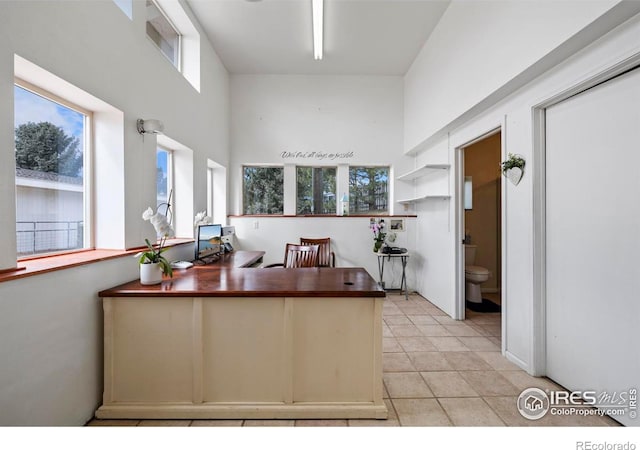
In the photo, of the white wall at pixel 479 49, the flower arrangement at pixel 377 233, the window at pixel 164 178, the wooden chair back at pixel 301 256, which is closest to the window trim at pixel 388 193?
the flower arrangement at pixel 377 233

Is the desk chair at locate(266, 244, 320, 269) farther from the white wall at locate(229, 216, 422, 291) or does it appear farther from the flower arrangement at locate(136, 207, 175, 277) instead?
the flower arrangement at locate(136, 207, 175, 277)

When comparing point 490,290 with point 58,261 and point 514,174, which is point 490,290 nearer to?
point 514,174

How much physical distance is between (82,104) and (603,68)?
126 inches

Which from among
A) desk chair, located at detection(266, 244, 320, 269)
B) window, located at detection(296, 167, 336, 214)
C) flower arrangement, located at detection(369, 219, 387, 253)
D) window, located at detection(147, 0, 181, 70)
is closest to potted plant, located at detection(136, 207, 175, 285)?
desk chair, located at detection(266, 244, 320, 269)

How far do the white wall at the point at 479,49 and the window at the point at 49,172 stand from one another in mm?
3103

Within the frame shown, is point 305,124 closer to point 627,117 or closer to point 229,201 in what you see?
point 229,201

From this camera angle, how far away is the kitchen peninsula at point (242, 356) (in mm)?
1658

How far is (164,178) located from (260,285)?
195 cm

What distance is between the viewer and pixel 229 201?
4461 millimetres

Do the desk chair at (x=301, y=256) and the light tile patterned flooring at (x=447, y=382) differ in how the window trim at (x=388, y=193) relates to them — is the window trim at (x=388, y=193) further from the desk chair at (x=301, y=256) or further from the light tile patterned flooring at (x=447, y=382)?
the light tile patterned flooring at (x=447, y=382)

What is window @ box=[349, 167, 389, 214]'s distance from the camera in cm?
465

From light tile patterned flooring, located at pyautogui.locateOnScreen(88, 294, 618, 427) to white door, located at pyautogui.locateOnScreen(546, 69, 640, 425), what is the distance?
33 cm

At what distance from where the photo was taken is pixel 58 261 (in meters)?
1.54
